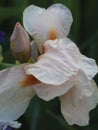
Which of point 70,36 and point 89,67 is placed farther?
point 70,36

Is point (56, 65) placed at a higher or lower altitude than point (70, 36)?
higher

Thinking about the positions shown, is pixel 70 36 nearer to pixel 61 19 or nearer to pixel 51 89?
pixel 61 19

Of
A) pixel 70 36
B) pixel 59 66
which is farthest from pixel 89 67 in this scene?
pixel 70 36

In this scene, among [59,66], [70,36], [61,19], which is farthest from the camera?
[70,36]

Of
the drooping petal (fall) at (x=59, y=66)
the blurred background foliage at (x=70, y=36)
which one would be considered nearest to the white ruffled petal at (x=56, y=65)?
the drooping petal (fall) at (x=59, y=66)

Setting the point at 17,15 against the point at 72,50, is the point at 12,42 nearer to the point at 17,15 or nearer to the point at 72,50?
the point at 72,50

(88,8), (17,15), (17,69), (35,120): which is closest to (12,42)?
(17,69)

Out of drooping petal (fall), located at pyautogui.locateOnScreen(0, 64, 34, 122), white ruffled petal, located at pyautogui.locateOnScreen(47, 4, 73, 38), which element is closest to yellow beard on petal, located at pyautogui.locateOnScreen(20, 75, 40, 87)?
drooping petal (fall), located at pyautogui.locateOnScreen(0, 64, 34, 122)

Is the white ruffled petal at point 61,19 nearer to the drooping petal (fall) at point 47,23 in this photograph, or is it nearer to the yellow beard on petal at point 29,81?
the drooping petal (fall) at point 47,23

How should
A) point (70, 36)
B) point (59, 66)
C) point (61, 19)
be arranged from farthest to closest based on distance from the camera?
point (70, 36), point (61, 19), point (59, 66)
